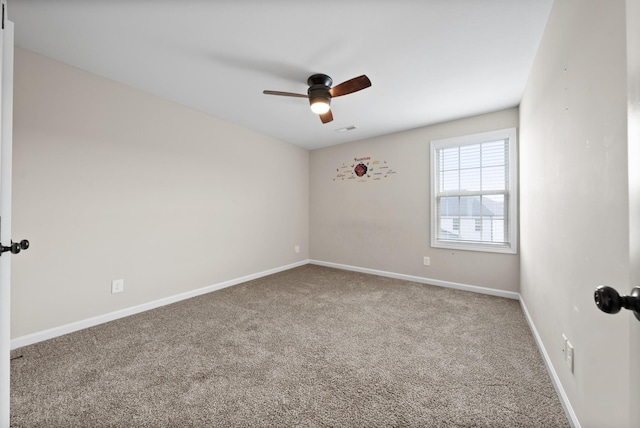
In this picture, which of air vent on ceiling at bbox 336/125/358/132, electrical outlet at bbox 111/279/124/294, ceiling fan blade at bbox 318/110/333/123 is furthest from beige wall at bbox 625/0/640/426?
electrical outlet at bbox 111/279/124/294

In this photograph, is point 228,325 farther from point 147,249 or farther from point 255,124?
point 255,124

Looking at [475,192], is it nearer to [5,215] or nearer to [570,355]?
[570,355]

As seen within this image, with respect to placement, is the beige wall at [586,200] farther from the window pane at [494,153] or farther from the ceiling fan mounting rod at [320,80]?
the ceiling fan mounting rod at [320,80]

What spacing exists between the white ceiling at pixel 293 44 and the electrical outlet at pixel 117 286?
2005 mm

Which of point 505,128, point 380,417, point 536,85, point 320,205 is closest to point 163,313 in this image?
point 380,417

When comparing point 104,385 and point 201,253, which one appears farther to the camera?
point 201,253

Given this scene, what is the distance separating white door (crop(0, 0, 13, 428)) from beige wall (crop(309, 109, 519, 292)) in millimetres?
3903

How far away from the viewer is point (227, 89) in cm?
268

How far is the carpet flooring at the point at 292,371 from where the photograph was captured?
1.35m

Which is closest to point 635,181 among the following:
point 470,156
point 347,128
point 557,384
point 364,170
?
point 557,384

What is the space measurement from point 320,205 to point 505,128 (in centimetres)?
308

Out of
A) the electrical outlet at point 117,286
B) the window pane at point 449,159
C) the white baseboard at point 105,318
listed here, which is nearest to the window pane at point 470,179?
the window pane at point 449,159

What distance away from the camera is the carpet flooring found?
1.35 meters

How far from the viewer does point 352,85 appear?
216cm
